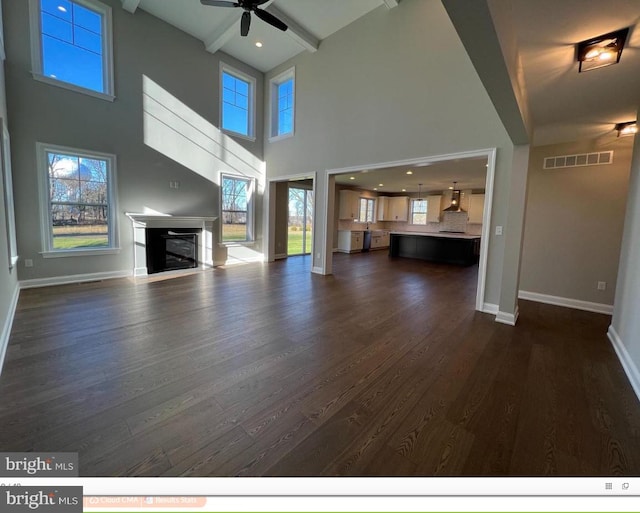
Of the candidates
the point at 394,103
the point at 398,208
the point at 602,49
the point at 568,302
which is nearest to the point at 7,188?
the point at 394,103

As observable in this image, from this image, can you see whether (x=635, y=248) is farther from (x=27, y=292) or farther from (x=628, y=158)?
(x=27, y=292)

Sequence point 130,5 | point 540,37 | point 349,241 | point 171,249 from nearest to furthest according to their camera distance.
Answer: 1. point 540,37
2. point 130,5
3. point 171,249
4. point 349,241

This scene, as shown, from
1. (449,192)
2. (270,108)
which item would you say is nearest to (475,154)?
(270,108)

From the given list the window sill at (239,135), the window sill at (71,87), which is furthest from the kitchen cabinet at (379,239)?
the window sill at (71,87)

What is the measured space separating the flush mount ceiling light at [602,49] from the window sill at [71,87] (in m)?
6.40

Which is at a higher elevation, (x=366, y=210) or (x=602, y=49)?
(x=602, y=49)

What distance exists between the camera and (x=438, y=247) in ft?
27.4

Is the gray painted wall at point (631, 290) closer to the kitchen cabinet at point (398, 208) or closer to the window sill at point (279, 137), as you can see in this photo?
the window sill at point (279, 137)

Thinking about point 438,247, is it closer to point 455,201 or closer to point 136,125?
point 455,201

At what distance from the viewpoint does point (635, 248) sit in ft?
8.68

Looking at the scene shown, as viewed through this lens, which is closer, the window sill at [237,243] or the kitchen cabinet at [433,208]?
the window sill at [237,243]

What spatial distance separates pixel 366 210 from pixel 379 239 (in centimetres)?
129

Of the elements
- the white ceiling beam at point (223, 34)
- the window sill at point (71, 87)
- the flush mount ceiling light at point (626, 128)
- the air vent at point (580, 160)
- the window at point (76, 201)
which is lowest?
the window at point (76, 201)

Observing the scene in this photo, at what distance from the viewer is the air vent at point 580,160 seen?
3.97m
